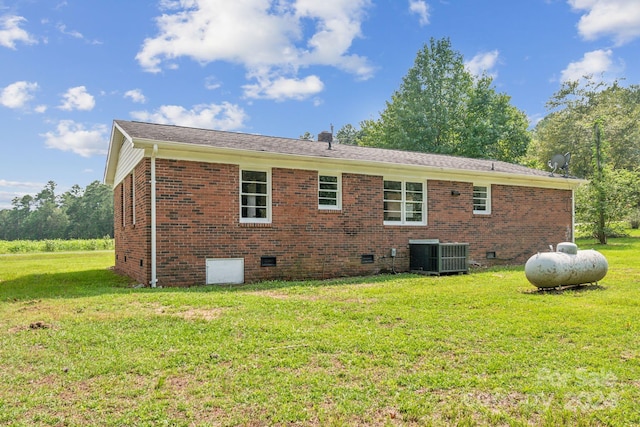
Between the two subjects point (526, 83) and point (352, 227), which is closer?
point (352, 227)

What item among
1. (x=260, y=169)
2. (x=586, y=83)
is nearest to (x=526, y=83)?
(x=586, y=83)

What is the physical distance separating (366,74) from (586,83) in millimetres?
25232

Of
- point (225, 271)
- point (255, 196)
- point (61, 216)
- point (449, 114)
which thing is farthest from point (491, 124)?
point (61, 216)

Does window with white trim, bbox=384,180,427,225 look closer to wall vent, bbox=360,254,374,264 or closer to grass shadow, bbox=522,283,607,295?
wall vent, bbox=360,254,374,264

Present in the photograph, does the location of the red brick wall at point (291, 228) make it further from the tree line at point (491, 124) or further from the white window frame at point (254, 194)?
the tree line at point (491, 124)

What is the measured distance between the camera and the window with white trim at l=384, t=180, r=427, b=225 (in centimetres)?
1270

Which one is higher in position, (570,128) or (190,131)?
(570,128)

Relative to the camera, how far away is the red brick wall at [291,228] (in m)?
9.77

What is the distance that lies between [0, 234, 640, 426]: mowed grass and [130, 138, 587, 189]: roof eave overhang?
11.2 ft

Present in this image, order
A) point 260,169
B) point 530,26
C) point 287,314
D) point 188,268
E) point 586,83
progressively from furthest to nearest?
point 586,83 < point 530,26 < point 260,169 < point 188,268 < point 287,314

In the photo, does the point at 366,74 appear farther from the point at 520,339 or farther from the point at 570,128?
the point at 520,339

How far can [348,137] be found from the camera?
72.1 m

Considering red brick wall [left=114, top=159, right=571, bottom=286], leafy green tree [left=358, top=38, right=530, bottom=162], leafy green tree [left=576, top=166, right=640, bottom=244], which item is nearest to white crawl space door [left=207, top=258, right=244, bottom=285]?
red brick wall [left=114, top=159, right=571, bottom=286]

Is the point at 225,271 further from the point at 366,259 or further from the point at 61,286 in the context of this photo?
the point at 366,259
